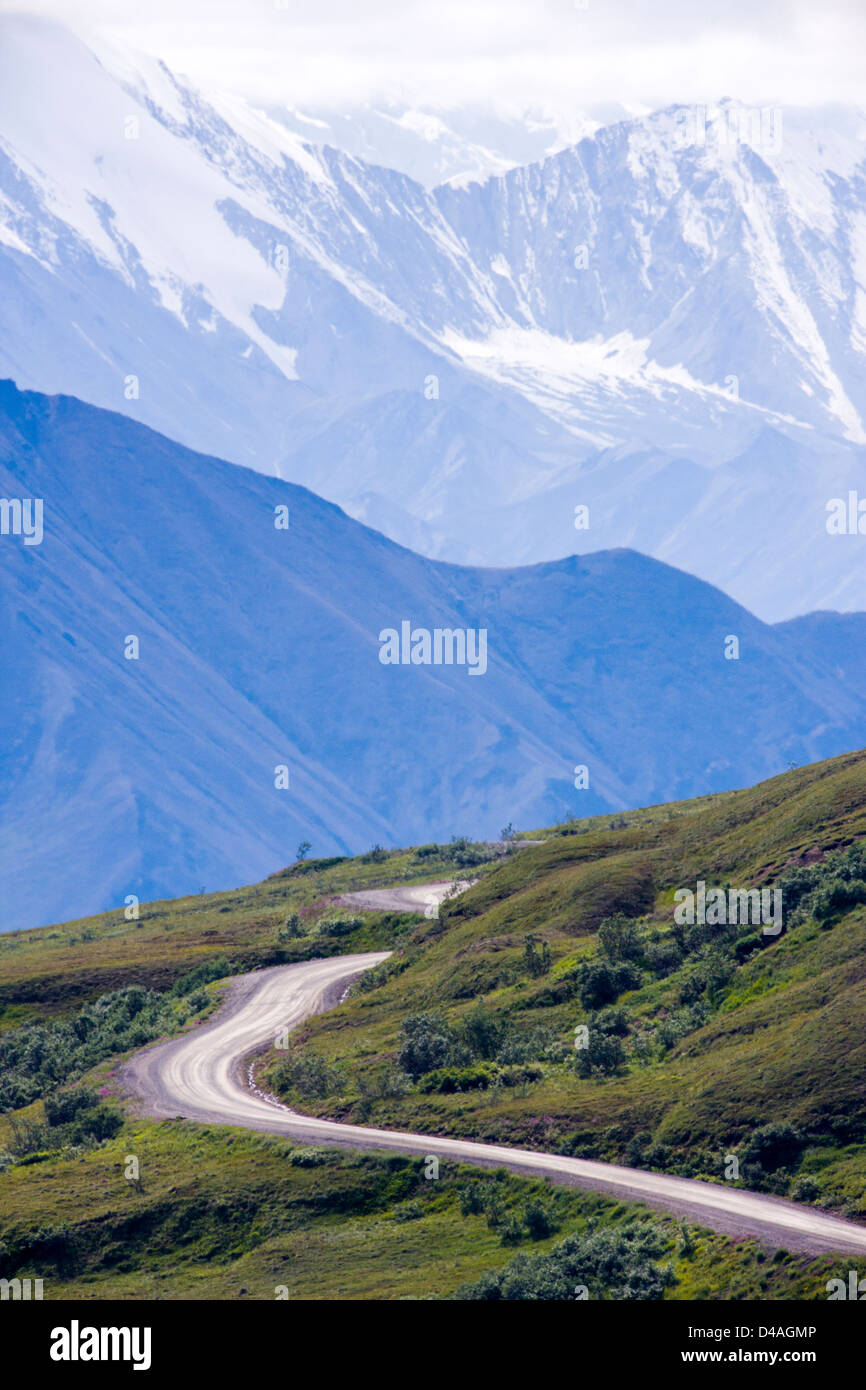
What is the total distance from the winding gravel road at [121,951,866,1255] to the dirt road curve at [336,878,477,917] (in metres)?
10.6

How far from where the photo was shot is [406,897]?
119062 mm

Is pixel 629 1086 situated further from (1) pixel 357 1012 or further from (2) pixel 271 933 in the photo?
(2) pixel 271 933

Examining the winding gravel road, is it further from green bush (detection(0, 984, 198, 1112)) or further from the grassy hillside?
green bush (detection(0, 984, 198, 1112))

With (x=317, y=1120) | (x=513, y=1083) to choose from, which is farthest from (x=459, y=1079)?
(x=317, y=1120)

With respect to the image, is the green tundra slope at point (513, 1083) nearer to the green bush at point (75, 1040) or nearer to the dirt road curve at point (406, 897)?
the green bush at point (75, 1040)

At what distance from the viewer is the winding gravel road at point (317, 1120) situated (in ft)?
164

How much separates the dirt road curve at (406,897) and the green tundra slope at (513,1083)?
7061 millimetres

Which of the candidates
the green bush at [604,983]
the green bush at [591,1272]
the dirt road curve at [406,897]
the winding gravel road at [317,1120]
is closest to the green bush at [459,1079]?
→ the winding gravel road at [317,1120]

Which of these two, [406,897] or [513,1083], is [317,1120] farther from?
[406,897]

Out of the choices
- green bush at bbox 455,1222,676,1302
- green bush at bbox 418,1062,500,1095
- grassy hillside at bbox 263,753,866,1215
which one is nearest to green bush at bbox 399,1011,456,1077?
grassy hillside at bbox 263,753,866,1215

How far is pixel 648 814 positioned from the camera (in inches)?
5320

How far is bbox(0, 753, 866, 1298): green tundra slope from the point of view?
5303cm
